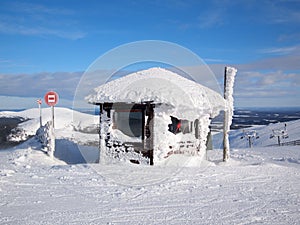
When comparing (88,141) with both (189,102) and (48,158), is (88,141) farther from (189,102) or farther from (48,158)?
(189,102)

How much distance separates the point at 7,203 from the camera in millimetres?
6062

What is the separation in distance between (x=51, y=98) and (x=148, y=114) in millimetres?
4874

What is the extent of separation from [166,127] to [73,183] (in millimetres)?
4359

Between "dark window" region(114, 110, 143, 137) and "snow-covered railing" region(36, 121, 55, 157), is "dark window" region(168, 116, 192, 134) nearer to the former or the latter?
"dark window" region(114, 110, 143, 137)

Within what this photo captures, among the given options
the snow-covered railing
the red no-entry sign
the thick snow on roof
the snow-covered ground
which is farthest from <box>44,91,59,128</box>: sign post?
the snow-covered ground

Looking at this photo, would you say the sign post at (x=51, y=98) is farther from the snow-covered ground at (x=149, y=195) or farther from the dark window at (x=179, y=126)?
the dark window at (x=179, y=126)

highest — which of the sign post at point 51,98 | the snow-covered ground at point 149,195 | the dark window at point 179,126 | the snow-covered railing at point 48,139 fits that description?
the sign post at point 51,98

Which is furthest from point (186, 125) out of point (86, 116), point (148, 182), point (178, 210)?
point (86, 116)

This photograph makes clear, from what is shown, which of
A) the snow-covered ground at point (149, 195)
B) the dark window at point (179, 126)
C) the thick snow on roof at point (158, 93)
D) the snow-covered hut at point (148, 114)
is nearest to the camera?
the snow-covered ground at point (149, 195)

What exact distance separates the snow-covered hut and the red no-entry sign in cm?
221

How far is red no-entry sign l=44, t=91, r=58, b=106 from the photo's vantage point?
43.4ft

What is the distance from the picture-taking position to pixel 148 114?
11188 mm

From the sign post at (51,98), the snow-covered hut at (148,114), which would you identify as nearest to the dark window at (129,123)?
the snow-covered hut at (148,114)

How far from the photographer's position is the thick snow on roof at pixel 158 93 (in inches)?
430
